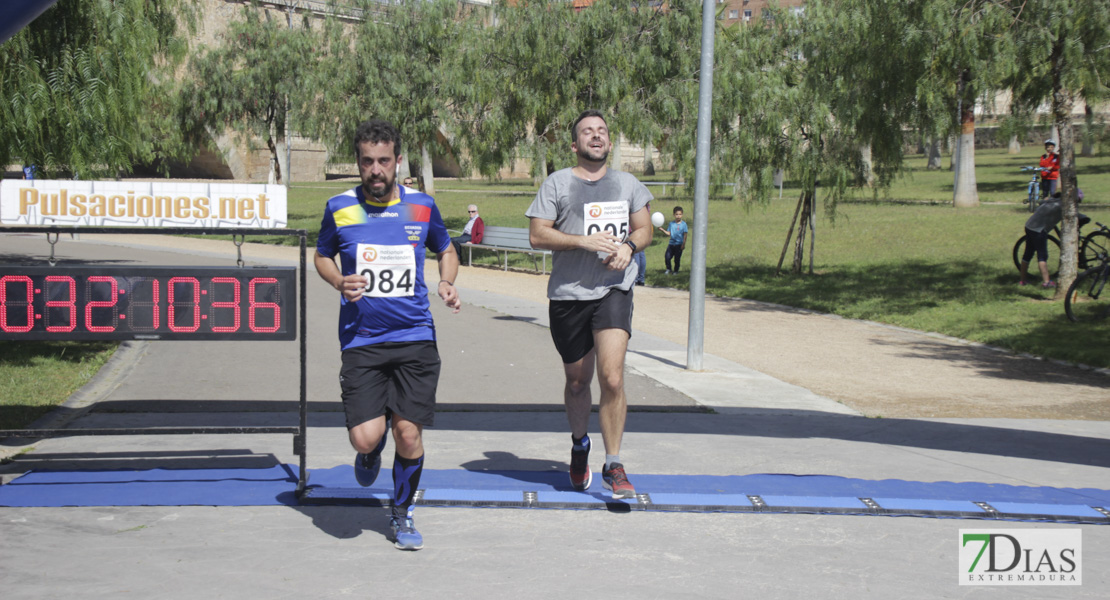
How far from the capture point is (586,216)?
17.6 feet

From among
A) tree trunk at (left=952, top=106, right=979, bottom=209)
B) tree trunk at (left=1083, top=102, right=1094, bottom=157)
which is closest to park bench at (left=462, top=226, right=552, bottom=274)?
tree trunk at (left=1083, top=102, right=1094, bottom=157)

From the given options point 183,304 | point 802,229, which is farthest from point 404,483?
point 802,229

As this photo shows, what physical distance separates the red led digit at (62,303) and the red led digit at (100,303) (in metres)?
0.06

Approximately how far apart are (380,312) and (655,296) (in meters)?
13.9

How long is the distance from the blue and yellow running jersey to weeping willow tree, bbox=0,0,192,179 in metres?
7.13

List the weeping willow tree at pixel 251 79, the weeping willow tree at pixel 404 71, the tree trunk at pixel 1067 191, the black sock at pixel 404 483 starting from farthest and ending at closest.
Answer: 1. the weeping willow tree at pixel 251 79
2. the weeping willow tree at pixel 404 71
3. the tree trunk at pixel 1067 191
4. the black sock at pixel 404 483

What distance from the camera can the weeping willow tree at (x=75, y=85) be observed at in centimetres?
1027

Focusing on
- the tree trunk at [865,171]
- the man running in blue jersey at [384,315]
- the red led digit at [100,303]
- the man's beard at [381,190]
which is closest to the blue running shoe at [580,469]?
the man running in blue jersey at [384,315]

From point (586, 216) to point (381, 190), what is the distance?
1218 millimetres

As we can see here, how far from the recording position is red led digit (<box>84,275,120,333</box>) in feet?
17.7

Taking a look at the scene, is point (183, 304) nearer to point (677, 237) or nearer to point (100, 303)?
point (100, 303)

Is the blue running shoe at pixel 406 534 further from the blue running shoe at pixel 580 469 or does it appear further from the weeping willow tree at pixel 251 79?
the weeping willow tree at pixel 251 79

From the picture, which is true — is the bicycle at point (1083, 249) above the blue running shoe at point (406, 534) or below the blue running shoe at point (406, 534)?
above

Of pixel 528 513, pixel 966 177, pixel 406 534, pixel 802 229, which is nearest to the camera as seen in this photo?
pixel 406 534
